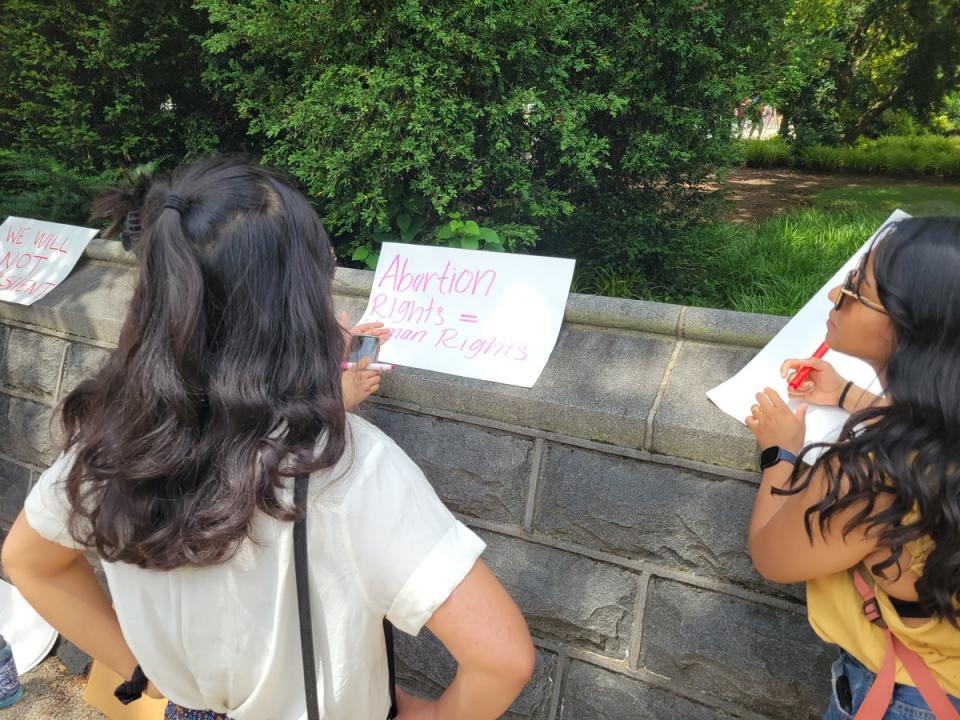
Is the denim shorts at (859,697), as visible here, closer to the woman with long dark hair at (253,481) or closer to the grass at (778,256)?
the woman with long dark hair at (253,481)

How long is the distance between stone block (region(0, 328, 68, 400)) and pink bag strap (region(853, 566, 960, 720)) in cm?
277

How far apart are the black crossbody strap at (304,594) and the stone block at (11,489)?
2.50 metres

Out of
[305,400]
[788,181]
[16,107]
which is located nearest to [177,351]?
[305,400]

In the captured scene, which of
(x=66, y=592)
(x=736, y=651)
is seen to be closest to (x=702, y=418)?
(x=736, y=651)

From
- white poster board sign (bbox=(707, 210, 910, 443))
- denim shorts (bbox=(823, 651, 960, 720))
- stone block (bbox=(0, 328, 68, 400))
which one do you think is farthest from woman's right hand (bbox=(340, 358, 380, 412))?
stone block (bbox=(0, 328, 68, 400))

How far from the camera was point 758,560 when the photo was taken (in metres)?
1.40

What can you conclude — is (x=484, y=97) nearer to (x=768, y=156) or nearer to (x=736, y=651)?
(x=736, y=651)

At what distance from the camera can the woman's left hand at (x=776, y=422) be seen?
150 cm

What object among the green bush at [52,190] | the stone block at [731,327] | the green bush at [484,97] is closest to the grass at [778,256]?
the green bush at [484,97]

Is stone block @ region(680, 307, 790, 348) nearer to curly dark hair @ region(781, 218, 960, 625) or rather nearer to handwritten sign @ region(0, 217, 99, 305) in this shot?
curly dark hair @ region(781, 218, 960, 625)

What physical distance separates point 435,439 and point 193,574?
3.43ft

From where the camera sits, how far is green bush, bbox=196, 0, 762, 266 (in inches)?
100

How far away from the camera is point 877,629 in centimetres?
129

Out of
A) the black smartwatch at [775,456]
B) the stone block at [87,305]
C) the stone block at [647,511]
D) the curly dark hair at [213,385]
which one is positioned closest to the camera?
the curly dark hair at [213,385]
